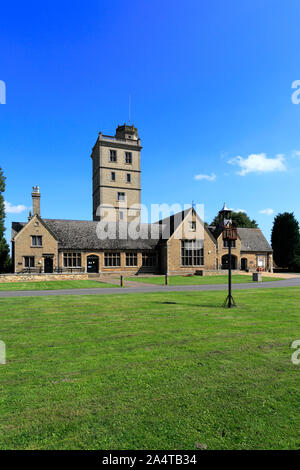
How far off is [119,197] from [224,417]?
51506 millimetres

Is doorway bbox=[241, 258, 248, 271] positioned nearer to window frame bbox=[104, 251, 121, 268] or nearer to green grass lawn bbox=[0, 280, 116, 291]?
window frame bbox=[104, 251, 121, 268]

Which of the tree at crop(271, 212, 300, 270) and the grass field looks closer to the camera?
the grass field

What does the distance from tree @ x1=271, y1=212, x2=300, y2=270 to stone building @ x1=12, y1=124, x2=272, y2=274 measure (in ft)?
26.8

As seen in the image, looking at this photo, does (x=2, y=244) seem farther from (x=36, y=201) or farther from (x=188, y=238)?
(x=188, y=238)

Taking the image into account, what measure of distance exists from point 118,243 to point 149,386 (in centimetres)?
3762

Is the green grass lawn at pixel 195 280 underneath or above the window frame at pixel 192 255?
underneath

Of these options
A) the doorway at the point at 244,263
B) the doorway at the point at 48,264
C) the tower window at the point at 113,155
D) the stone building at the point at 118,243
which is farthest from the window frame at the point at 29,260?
the doorway at the point at 244,263

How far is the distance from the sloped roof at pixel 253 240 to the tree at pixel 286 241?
814 centimetres

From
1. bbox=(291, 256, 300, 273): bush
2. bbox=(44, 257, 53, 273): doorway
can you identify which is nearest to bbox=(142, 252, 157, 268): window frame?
bbox=(44, 257, 53, 273): doorway

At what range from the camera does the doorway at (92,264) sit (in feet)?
132

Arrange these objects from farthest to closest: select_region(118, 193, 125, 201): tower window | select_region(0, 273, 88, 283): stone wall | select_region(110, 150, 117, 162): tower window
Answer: select_region(110, 150, 117, 162): tower window < select_region(118, 193, 125, 201): tower window < select_region(0, 273, 88, 283): stone wall

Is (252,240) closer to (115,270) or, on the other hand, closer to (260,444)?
(115,270)

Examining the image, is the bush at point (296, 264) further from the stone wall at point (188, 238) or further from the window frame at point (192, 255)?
the window frame at point (192, 255)

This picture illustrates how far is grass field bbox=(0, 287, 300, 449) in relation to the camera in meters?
3.49
